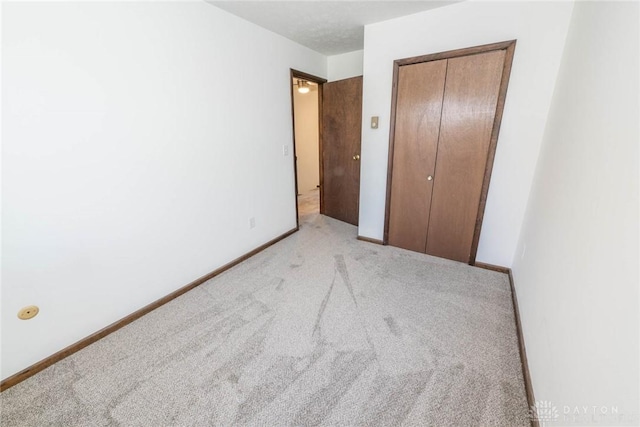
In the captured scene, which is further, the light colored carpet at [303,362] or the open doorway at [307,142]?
the open doorway at [307,142]

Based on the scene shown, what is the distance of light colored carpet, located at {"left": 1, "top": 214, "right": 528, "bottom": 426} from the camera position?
4.18 feet

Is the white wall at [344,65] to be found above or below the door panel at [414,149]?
above

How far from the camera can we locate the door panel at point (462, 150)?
217cm

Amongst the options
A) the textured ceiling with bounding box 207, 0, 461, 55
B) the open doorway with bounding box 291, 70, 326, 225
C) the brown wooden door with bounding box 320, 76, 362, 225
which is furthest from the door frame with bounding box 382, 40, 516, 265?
the open doorway with bounding box 291, 70, 326, 225

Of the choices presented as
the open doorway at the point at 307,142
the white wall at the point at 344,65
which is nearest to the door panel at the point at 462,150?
the white wall at the point at 344,65

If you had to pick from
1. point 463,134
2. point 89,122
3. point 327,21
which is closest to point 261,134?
point 327,21

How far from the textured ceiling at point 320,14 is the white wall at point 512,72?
0.15 metres

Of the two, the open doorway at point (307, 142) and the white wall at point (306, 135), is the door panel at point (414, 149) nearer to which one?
the open doorway at point (307, 142)

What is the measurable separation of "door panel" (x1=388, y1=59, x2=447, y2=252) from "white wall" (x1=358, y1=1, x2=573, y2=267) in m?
0.15

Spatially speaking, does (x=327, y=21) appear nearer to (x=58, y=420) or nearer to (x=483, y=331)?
(x=483, y=331)

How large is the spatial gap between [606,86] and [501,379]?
1.46m

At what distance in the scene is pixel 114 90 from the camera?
1.61 metres

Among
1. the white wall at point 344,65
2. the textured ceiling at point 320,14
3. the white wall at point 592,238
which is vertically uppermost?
the textured ceiling at point 320,14

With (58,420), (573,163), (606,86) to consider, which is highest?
(606,86)
